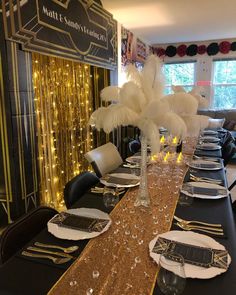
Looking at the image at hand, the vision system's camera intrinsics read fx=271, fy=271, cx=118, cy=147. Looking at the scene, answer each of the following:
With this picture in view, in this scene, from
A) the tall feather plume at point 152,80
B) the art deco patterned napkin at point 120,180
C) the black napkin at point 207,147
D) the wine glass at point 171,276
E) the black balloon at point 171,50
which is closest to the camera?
the wine glass at point 171,276

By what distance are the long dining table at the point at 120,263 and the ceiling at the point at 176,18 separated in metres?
3.15

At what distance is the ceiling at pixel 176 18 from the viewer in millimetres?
3758

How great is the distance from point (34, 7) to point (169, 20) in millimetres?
2868

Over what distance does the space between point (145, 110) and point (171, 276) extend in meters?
0.80

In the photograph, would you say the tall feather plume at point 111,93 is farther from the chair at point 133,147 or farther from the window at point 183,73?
the window at point 183,73

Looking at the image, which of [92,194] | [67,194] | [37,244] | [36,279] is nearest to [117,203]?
[92,194]

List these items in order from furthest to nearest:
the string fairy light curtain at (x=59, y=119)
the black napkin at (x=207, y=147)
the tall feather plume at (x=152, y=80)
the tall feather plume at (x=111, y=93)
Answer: the black napkin at (x=207, y=147) → the string fairy light curtain at (x=59, y=119) → the tall feather plume at (x=111, y=93) → the tall feather plume at (x=152, y=80)

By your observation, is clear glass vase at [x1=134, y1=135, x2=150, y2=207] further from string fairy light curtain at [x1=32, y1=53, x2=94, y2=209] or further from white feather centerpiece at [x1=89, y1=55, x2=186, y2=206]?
string fairy light curtain at [x1=32, y1=53, x2=94, y2=209]

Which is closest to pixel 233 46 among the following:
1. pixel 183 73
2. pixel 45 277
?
pixel 183 73

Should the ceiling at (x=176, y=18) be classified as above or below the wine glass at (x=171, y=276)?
above

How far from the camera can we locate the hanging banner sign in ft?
7.40

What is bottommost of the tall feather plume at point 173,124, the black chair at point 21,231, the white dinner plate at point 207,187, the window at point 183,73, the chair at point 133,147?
the chair at point 133,147

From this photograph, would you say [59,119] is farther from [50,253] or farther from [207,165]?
[50,253]

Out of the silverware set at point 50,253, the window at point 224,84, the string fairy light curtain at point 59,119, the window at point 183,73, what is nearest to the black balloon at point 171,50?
the window at point 183,73
